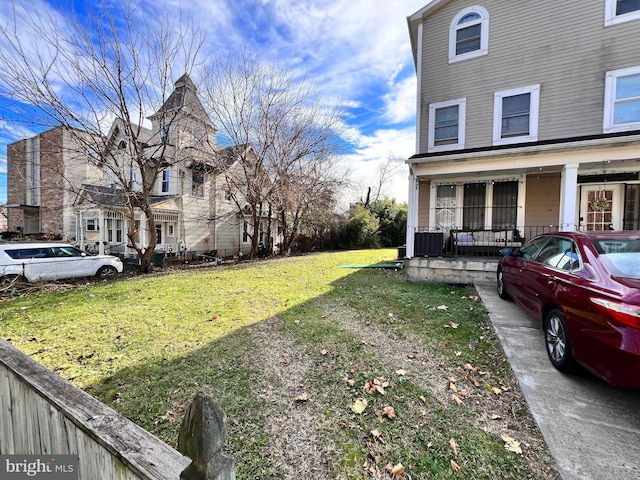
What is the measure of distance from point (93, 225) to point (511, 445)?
23.4 metres

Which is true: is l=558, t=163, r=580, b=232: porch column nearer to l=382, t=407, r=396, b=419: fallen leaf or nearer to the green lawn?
the green lawn

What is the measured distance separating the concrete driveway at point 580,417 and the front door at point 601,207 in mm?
7899

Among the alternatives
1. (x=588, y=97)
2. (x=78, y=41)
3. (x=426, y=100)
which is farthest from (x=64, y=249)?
(x=588, y=97)

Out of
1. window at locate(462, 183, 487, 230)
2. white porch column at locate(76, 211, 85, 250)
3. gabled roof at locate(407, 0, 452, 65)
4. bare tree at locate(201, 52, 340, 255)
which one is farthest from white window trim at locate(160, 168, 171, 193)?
window at locate(462, 183, 487, 230)

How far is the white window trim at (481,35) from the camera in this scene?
962cm

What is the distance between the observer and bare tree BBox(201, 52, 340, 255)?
1349cm

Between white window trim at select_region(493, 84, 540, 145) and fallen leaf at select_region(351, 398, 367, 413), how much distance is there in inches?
381

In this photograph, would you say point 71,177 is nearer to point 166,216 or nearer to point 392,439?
point 166,216

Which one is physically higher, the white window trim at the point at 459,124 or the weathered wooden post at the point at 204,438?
the white window trim at the point at 459,124

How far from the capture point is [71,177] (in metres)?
19.8

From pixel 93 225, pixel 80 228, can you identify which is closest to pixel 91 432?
pixel 80 228

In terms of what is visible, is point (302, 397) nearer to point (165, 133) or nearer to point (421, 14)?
point (165, 133)

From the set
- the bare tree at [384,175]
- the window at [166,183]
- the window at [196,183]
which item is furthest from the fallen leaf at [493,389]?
the bare tree at [384,175]

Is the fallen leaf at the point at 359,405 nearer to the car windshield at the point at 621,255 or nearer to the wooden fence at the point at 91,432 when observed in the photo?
the wooden fence at the point at 91,432
